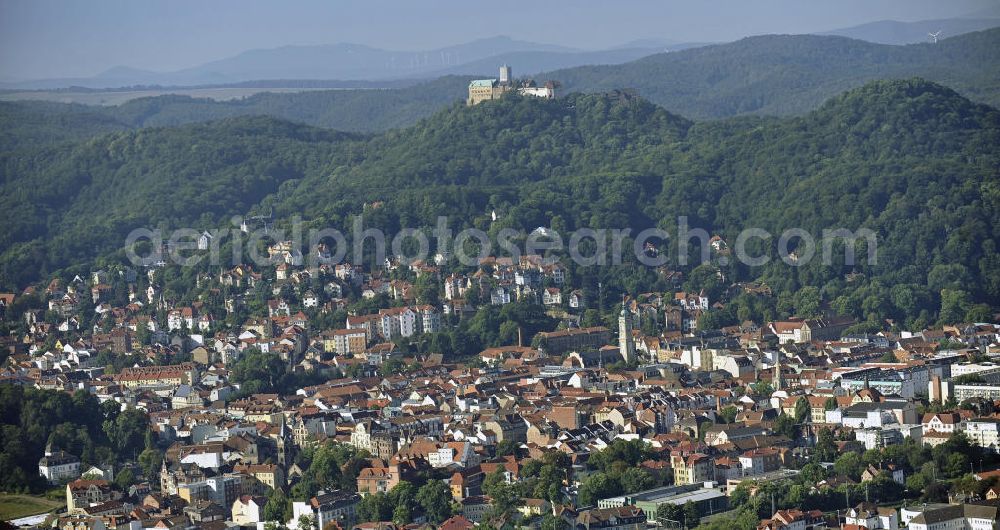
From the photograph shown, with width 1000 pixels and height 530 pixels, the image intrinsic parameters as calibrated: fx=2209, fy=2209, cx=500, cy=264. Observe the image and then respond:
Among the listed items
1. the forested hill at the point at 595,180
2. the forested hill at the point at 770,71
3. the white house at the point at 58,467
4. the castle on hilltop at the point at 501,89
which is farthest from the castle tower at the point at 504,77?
the white house at the point at 58,467

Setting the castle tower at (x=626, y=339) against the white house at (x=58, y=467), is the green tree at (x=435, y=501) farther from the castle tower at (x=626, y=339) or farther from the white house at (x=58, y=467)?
the castle tower at (x=626, y=339)

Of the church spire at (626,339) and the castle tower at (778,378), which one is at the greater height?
the castle tower at (778,378)

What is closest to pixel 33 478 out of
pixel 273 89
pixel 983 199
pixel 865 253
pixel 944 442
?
pixel 944 442

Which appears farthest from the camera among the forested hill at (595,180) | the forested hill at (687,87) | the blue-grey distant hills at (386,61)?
the blue-grey distant hills at (386,61)

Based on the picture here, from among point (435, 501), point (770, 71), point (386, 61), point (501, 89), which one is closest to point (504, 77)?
point (501, 89)

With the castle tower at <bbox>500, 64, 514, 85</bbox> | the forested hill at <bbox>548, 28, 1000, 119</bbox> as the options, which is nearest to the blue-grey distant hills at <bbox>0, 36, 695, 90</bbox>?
the forested hill at <bbox>548, 28, 1000, 119</bbox>

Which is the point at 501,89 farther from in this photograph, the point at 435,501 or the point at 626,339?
the point at 435,501

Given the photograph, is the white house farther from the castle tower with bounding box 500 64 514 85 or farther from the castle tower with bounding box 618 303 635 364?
the castle tower with bounding box 500 64 514 85
